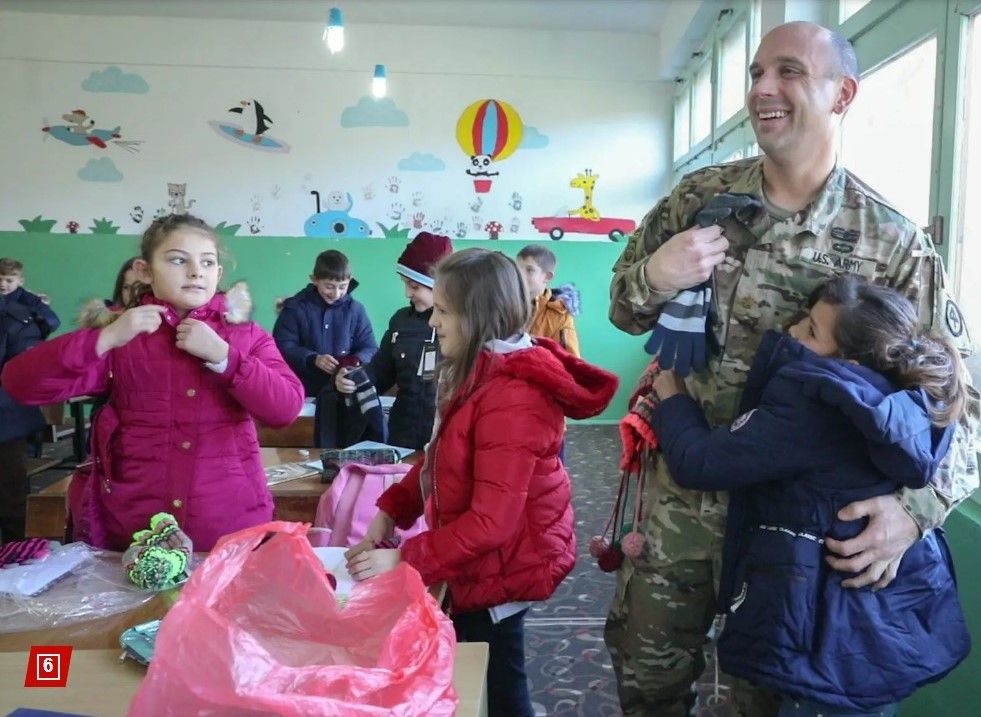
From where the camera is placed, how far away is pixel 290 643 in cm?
94

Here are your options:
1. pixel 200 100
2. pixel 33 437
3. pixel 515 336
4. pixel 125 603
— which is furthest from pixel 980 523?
pixel 200 100

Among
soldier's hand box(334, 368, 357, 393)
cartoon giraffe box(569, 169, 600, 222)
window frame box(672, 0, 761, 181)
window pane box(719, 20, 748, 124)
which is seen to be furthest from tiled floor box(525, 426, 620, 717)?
cartoon giraffe box(569, 169, 600, 222)

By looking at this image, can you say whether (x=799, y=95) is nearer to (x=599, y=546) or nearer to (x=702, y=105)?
(x=599, y=546)

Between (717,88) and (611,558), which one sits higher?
(717,88)

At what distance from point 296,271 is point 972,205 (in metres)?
5.73

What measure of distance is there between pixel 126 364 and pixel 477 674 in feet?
3.51

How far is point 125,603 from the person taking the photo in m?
1.30

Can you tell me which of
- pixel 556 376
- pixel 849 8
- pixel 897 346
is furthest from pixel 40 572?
pixel 849 8

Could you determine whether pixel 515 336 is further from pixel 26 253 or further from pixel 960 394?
pixel 26 253

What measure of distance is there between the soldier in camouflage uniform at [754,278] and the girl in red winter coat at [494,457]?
0.18 m

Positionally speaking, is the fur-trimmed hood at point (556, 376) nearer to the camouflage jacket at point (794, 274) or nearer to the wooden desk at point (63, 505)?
the camouflage jacket at point (794, 274)

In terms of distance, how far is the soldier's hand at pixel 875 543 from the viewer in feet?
3.80

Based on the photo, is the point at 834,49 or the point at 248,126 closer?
the point at 834,49

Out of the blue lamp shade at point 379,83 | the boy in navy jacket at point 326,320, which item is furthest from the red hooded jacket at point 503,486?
the blue lamp shade at point 379,83
